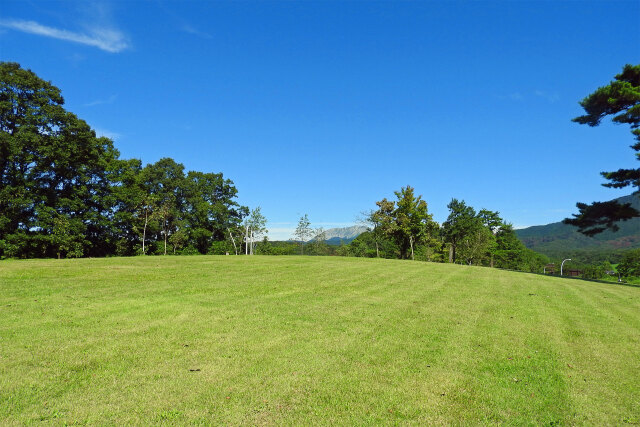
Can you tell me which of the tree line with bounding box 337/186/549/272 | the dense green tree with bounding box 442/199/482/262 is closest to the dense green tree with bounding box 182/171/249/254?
the tree line with bounding box 337/186/549/272

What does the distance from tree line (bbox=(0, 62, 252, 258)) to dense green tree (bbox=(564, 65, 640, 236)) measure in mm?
46912

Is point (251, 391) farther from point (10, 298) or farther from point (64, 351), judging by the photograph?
point (10, 298)

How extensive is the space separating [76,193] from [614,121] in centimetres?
5159

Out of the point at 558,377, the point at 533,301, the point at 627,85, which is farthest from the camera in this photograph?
the point at 627,85

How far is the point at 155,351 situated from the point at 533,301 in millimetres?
12209

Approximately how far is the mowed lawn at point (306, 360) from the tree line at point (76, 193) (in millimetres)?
29789

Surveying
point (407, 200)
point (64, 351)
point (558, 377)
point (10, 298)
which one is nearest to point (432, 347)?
point (558, 377)

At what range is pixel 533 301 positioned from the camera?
11.5 m

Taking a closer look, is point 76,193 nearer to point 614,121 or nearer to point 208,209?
point 208,209

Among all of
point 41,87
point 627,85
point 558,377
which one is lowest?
point 558,377

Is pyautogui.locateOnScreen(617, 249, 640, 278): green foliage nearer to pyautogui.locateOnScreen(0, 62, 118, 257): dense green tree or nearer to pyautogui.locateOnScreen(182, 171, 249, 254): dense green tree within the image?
pyautogui.locateOnScreen(182, 171, 249, 254): dense green tree

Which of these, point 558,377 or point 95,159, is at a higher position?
point 95,159

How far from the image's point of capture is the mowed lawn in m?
4.04

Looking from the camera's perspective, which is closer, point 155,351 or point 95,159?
point 155,351
